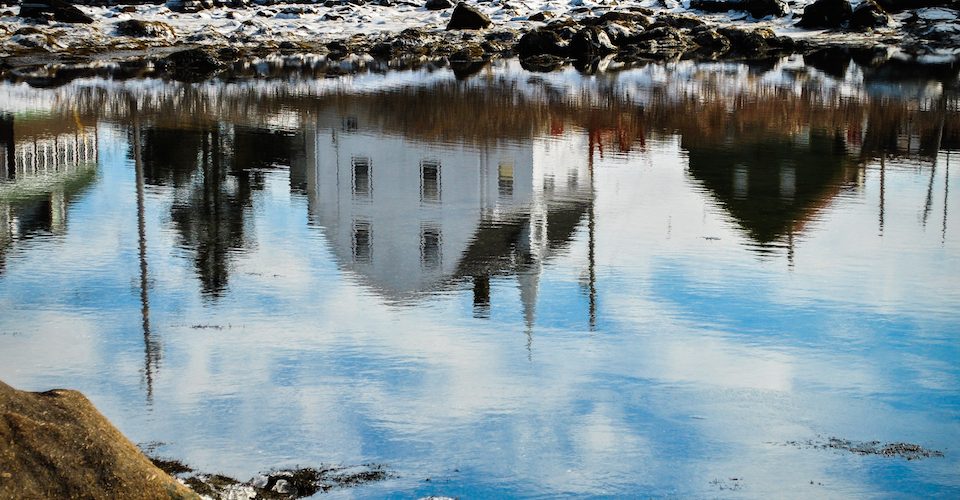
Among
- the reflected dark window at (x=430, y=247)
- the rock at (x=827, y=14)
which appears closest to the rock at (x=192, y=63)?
the reflected dark window at (x=430, y=247)

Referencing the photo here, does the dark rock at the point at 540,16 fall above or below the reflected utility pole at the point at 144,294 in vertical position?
above

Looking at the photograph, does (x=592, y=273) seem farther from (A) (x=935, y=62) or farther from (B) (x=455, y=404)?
(A) (x=935, y=62)

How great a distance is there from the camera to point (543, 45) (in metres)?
60.4

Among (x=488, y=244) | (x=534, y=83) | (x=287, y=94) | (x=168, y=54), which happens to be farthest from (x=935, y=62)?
(x=488, y=244)

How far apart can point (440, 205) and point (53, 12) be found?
5487 cm

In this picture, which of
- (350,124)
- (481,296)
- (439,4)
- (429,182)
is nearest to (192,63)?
(350,124)

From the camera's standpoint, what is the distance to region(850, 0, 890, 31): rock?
2776 inches

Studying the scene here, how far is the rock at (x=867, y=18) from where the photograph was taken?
231 ft

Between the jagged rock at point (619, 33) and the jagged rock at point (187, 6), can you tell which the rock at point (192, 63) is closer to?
the jagged rock at point (619, 33)

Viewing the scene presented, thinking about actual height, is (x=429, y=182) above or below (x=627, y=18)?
below

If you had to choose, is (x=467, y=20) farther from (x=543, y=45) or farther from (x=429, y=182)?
(x=429, y=182)

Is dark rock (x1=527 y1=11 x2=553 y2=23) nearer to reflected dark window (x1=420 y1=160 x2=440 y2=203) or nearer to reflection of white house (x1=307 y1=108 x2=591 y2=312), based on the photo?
reflection of white house (x1=307 y1=108 x2=591 y2=312)

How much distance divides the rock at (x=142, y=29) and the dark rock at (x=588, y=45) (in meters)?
22.4

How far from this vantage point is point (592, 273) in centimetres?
1431
